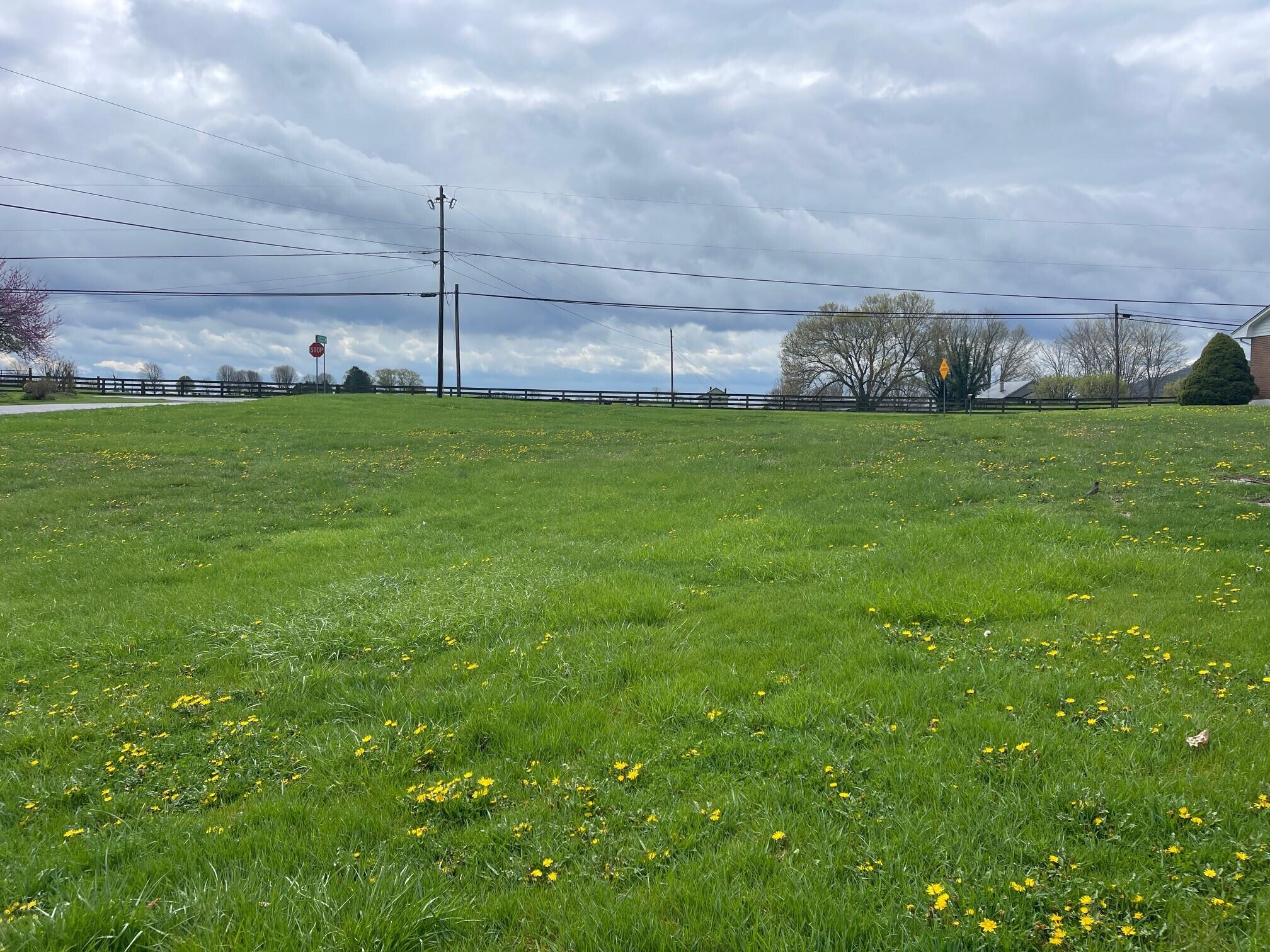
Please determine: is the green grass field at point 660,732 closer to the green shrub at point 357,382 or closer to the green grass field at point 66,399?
the green grass field at point 66,399

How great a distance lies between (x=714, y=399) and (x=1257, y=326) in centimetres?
3734

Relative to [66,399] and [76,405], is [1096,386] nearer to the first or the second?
[76,405]

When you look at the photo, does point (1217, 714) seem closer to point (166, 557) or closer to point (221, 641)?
point (221, 641)

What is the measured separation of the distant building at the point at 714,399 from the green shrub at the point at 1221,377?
28.7 m

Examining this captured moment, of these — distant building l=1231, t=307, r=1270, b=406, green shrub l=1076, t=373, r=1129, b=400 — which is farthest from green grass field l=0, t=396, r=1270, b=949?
green shrub l=1076, t=373, r=1129, b=400

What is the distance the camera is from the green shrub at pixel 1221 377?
43.1 meters

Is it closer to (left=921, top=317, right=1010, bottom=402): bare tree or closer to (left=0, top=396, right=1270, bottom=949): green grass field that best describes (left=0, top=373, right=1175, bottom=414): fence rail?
(left=921, top=317, right=1010, bottom=402): bare tree

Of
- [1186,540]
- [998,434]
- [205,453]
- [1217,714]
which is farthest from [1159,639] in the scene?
[205,453]

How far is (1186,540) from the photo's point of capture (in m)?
8.72

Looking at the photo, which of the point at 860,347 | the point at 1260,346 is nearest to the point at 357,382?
the point at 860,347

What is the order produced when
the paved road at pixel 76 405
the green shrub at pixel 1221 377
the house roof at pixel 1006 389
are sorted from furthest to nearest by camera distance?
the house roof at pixel 1006 389 → the green shrub at pixel 1221 377 → the paved road at pixel 76 405

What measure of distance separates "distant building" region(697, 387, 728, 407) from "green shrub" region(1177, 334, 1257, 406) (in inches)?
1131

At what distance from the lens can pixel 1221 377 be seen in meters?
43.4

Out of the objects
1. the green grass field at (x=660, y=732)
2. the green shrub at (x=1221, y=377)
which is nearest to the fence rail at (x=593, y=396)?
the green shrub at (x=1221, y=377)
